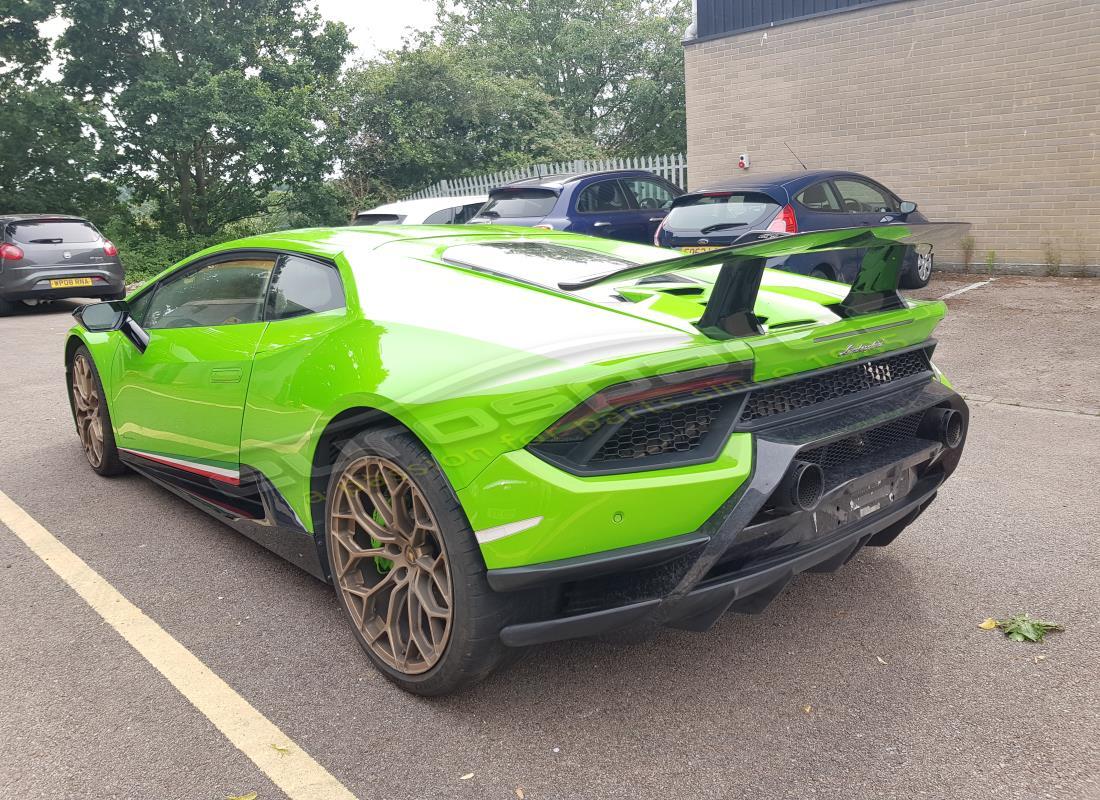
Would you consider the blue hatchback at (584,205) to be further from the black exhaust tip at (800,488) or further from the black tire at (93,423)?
the black exhaust tip at (800,488)

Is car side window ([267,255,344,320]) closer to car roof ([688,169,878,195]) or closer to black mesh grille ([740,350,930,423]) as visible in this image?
black mesh grille ([740,350,930,423])

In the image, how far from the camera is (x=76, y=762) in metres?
2.36

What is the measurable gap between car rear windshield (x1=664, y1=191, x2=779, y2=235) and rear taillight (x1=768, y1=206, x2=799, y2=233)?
0.21ft

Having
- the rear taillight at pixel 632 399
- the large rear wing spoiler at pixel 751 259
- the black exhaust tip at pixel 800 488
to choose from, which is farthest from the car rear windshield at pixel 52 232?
the black exhaust tip at pixel 800 488

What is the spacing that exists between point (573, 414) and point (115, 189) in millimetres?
24254

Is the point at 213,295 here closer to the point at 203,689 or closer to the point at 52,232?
the point at 203,689

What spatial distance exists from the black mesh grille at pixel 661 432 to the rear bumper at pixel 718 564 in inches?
6.3

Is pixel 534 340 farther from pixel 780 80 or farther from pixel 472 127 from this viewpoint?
pixel 472 127

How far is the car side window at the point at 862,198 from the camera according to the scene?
30.3ft

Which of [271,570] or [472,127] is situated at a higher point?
[472,127]

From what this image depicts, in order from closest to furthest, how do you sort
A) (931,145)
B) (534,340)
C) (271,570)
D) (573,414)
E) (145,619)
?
(573,414) → (534,340) → (145,619) → (271,570) → (931,145)

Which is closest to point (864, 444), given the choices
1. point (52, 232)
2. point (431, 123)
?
point (52, 232)

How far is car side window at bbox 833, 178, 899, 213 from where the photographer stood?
9242 millimetres

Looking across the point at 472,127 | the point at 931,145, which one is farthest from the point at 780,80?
the point at 472,127
